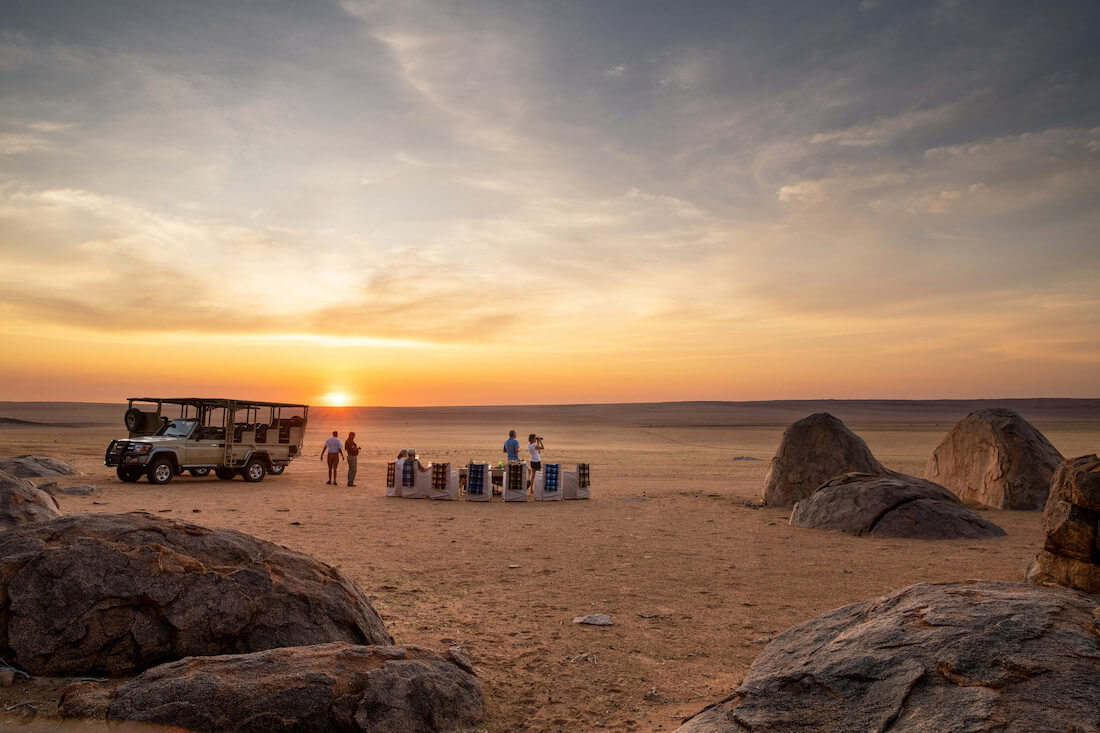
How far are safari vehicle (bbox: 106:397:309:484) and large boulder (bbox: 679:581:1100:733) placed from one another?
69.0ft

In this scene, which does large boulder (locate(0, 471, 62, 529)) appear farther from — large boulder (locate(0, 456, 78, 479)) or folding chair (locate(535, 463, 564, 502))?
large boulder (locate(0, 456, 78, 479))

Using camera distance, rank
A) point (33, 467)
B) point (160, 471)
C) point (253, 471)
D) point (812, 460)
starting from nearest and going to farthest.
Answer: point (812, 460), point (160, 471), point (33, 467), point (253, 471)

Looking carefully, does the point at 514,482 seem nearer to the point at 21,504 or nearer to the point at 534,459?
the point at 534,459

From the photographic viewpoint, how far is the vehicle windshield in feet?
71.7

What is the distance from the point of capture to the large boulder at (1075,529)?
563 centimetres

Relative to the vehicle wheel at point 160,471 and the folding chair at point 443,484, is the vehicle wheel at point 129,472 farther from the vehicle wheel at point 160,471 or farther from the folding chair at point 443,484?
the folding chair at point 443,484

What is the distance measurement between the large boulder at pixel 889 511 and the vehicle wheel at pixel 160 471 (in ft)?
58.7

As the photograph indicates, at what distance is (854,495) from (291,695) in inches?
512

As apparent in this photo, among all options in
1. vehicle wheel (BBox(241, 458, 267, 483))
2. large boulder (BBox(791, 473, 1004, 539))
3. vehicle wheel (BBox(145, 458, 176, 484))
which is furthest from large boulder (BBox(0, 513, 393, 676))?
vehicle wheel (BBox(241, 458, 267, 483))

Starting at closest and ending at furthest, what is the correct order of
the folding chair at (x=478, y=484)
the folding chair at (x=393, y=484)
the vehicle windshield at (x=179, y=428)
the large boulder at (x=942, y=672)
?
1. the large boulder at (x=942, y=672)
2. the folding chair at (x=478, y=484)
3. the folding chair at (x=393, y=484)
4. the vehicle windshield at (x=179, y=428)

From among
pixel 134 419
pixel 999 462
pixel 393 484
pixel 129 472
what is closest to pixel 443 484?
pixel 393 484

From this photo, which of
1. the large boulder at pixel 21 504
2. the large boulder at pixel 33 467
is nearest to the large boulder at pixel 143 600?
the large boulder at pixel 21 504

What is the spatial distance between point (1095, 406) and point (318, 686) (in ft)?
710

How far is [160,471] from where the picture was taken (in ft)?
68.4
